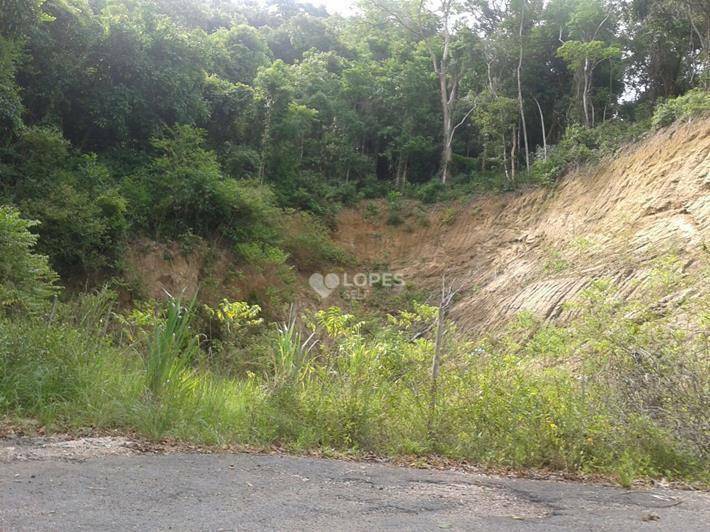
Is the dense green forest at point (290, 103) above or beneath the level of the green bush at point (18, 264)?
above

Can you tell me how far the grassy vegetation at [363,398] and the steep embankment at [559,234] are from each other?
6514 millimetres

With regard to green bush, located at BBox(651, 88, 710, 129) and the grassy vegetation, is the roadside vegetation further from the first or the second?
green bush, located at BBox(651, 88, 710, 129)

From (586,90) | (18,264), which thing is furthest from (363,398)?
(586,90)

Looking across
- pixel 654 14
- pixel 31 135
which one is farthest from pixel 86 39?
pixel 654 14

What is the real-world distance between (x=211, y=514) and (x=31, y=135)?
1690 cm

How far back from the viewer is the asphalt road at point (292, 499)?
3551 mm

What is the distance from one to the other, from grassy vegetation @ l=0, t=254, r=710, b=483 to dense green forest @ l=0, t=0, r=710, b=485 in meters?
0.03

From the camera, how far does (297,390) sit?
6.46 metres

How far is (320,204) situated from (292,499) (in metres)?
24.3

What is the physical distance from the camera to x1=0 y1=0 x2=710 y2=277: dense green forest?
17828 millimetres

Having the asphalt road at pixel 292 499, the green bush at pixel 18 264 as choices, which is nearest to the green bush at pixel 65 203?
the green bush at pixel 18 264

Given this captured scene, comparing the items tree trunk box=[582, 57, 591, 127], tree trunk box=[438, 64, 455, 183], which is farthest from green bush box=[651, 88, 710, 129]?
tree trunk box=[438, 64, 455, 183]

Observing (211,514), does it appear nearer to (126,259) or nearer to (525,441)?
(525,441)

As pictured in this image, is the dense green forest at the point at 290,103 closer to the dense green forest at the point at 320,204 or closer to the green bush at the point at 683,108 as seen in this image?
the dense green forest at the point at 320,204
